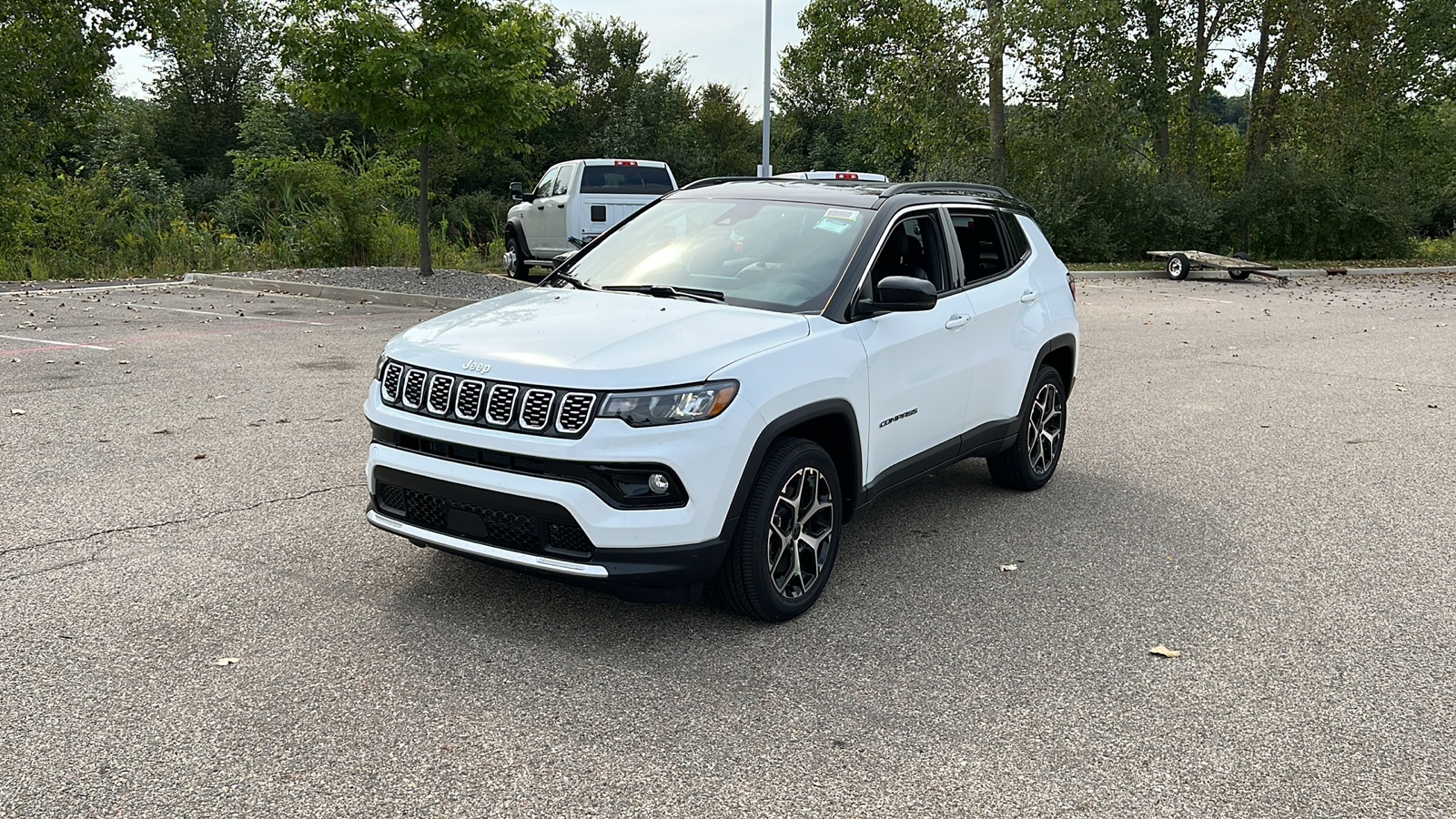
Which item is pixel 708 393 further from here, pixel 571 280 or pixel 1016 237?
pixel 1016 237

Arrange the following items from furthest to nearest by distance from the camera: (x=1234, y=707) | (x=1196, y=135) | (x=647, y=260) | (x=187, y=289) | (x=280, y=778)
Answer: (x=1196, y=135) → (x=187, y=289) → (x=647, y=260) → (x=1234, y=707) → (x=280, y=778)

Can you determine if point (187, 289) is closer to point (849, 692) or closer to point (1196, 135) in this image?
point (849, 692)

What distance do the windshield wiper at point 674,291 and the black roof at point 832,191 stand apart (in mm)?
837

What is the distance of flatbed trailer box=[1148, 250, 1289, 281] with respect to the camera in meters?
24.9

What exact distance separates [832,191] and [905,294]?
110 centimetres

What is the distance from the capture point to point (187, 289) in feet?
62.0

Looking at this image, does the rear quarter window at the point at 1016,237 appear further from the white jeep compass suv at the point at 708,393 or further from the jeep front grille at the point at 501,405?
the jeep front grille at the point at 501,405

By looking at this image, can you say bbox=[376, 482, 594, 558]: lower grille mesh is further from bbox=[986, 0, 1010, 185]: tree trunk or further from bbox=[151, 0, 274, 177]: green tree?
bbox=[151, 0, 274, 177]: green tree

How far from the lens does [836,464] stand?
4.93 m

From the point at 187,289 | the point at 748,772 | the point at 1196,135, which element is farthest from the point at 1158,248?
the point at 748,772

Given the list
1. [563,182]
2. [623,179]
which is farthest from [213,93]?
[623,179]

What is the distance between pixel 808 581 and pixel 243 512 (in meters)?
2.94

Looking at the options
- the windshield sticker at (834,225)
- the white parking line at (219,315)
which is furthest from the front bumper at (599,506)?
the white parking line at (219,315)

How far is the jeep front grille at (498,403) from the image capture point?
4.04m
